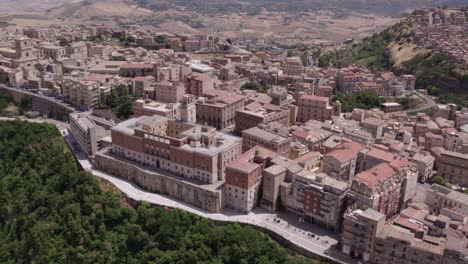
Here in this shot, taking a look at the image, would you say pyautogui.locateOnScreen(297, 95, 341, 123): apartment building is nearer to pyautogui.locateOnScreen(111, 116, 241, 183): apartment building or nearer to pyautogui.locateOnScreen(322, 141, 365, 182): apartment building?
pyautogui.locateOnScreen(322, 141, 365, 182): apartment building

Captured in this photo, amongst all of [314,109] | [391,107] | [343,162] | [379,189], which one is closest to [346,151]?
[343,162]

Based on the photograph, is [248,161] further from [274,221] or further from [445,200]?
[445,200]

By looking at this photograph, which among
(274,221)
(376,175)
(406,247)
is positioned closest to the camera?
(406,247)

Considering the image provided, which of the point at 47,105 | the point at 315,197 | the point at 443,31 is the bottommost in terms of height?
the point at 315,197

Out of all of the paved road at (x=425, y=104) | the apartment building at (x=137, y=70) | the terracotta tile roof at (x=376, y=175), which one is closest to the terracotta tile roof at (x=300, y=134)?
the terracotta tile roof at (x=376, y=175)

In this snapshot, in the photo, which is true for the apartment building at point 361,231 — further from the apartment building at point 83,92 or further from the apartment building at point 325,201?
the apartment building at point 83,92

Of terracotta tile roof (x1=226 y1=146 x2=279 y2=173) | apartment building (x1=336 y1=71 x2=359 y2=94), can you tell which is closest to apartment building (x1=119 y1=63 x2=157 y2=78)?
apartment building (x1=336 y1=71 x2=359 y2=94)

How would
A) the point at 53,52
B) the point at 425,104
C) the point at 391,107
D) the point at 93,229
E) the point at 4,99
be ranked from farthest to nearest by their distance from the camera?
the point at 53,52 < the point at 425,104 < the point at 391,107 < the point at 4,99 < the point at 93,229
